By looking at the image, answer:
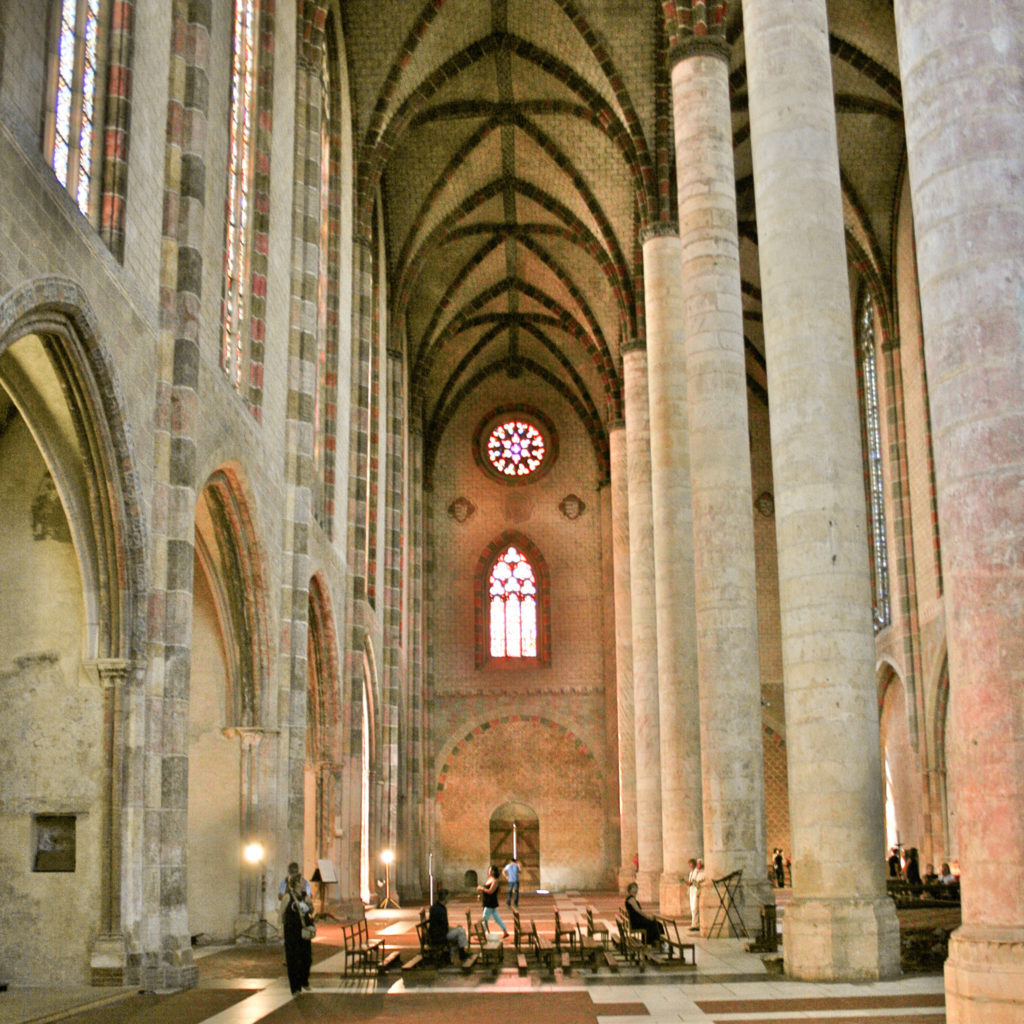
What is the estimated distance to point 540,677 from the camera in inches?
1594

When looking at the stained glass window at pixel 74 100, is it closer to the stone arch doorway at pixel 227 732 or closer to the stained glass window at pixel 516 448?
the stone arch doorway at pixel 227 732

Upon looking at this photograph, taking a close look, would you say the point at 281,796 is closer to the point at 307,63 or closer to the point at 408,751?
the point at 307,63

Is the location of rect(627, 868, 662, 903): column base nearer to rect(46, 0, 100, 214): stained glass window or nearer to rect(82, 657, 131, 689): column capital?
rect(82, 657, 131, 689): column capital

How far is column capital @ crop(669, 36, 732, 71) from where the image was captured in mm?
19375

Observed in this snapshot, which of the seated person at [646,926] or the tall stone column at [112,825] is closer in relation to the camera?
the tall stone column at [112,825]

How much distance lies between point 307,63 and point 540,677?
2286cm

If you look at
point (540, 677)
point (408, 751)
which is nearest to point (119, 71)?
point (408, 751)

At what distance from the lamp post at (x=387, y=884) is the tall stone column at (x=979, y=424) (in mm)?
24096

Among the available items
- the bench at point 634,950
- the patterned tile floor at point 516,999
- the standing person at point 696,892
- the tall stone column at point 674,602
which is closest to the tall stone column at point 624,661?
the tall stone column at point 674,602

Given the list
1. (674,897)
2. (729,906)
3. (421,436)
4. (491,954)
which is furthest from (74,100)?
(421,436)

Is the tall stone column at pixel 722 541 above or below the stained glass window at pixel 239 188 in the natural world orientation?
below

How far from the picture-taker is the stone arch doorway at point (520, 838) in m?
39.2

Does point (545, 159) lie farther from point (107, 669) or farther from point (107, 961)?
point (107, 961)

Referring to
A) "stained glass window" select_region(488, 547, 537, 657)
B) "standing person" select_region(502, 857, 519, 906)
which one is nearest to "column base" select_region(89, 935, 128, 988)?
"standing person" select_region(502, 857, 519, 906)
